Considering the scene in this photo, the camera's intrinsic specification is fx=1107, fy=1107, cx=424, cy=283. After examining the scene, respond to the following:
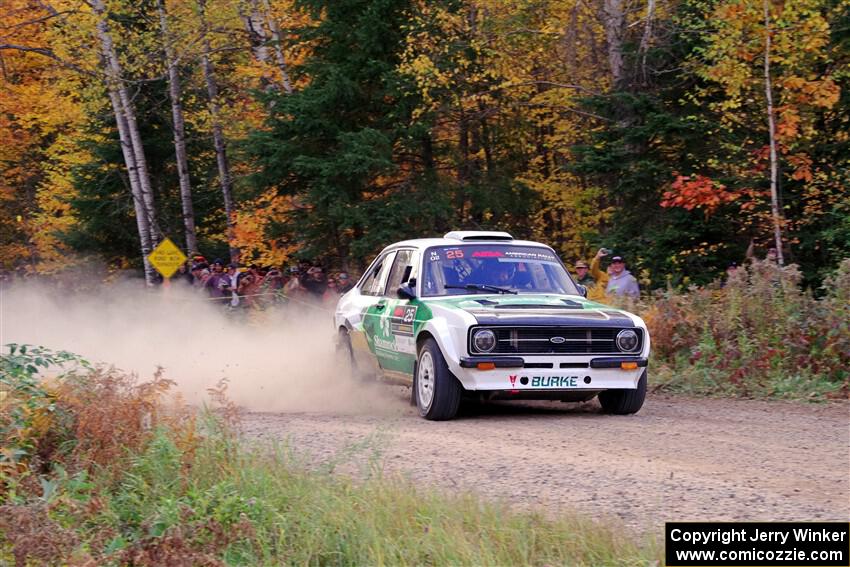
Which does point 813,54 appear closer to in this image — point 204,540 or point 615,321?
point 615,321

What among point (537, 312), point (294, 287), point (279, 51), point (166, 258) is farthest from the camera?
point (279, 51)

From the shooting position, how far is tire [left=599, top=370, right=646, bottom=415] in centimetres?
1102

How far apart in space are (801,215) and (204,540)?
1760 cm

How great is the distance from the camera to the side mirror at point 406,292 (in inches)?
462

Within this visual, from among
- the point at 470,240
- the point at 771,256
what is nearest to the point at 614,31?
the point at 771,256

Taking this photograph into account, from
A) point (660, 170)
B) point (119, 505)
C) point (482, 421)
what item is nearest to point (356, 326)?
point (482, 421)

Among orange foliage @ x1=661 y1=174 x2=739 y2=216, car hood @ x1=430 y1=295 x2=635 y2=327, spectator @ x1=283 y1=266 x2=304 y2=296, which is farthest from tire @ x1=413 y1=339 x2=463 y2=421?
spectator @ x1=283 y1=266 x2=304 y2=296

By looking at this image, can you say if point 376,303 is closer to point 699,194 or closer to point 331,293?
point 331,293

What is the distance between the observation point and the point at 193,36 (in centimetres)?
3081

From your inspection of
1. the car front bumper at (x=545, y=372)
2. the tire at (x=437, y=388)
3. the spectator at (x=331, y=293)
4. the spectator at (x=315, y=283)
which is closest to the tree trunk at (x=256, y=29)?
the spectator at (x=315, y=283)

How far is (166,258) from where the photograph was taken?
26828 mm

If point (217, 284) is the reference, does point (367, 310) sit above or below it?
above

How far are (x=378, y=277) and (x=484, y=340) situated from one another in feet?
11.1

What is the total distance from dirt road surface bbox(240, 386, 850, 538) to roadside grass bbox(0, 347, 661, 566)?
1.71ft
